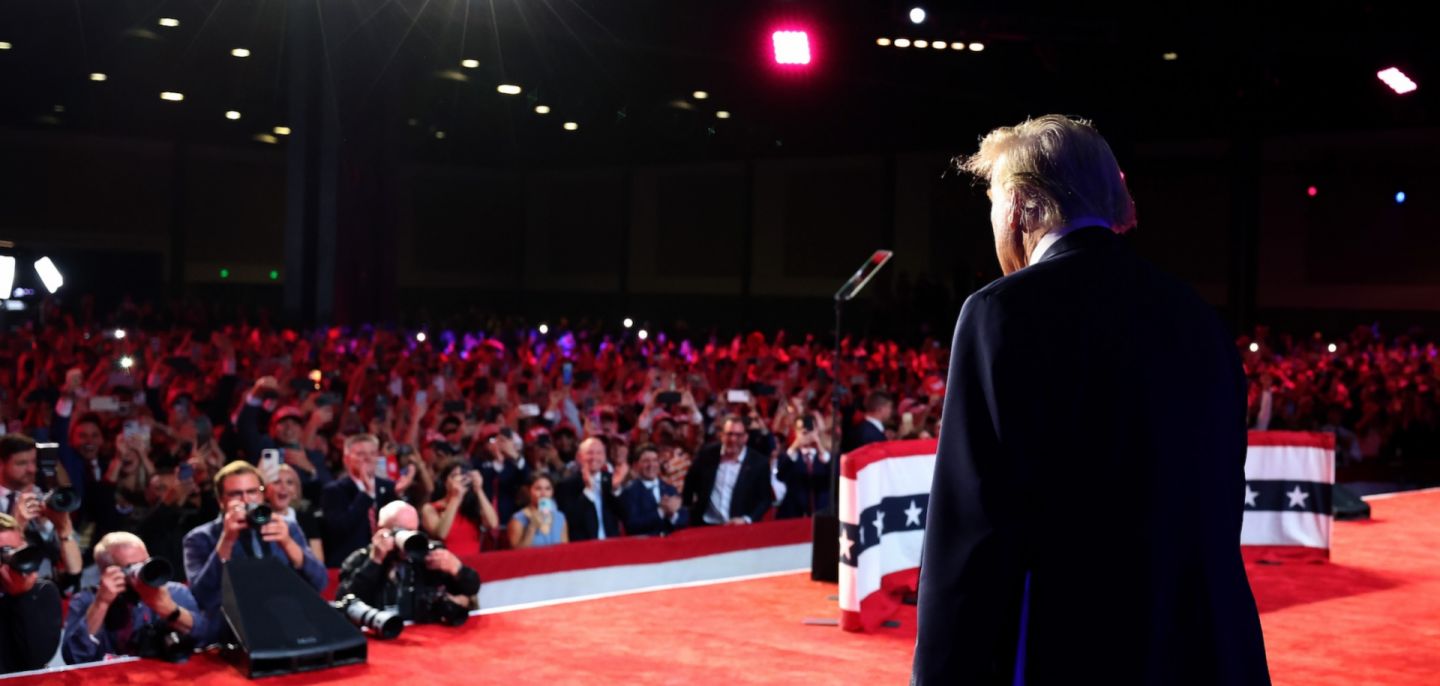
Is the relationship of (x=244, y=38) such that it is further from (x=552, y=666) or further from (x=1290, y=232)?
(x=1290, y=232)

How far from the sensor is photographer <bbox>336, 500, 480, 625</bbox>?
23.8ft

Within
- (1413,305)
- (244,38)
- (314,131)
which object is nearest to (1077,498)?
→ (314,131)

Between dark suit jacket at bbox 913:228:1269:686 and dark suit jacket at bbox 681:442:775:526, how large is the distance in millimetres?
8931

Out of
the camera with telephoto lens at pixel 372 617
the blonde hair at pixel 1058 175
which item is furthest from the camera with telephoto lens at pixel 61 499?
the blonde hair at pixel 1058 175

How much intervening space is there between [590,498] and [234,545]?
3.30 m

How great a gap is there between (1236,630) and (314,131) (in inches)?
720

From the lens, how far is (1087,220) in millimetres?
2184

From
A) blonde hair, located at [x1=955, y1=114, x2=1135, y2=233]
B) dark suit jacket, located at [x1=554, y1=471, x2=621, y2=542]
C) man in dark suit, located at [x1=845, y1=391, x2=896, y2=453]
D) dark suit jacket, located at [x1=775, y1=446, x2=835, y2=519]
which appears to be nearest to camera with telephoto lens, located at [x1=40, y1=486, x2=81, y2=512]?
dark suit jacket, located at [x1=554, y1=471, x2=621, y2=542]

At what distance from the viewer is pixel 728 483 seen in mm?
10992

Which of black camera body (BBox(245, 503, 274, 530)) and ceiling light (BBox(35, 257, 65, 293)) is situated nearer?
black camera body (BBox(245, 503, 274, 530))

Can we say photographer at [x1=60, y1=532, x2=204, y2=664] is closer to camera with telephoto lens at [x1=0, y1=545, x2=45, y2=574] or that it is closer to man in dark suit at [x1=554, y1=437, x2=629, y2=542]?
camera with telephoto lens at [x1=0, y1=545, x2=45, y2=574]

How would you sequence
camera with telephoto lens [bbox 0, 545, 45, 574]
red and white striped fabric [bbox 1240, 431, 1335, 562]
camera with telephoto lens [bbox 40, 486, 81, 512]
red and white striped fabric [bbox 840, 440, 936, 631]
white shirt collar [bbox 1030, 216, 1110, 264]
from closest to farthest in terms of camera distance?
white shirt collar [bbox 1030, 216, 1110, 264]
camera with telephoto lens [bbox 0, 545, 45, 574]
camera with telephoto lens [bbox 40, 486, 81, 512]
red and white striped fabric [bbox 840, 440, 936, 631]
red and white striped fabric [bbox 1240, 431, 1335, 562]

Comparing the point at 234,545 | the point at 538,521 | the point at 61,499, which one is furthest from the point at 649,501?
the point at 61,499

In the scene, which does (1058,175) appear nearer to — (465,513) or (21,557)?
(21,557)
